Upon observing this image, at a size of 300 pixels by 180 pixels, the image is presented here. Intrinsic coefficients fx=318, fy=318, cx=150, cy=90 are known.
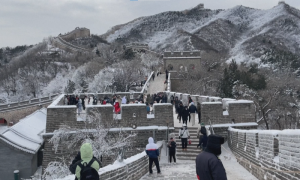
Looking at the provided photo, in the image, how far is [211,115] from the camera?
12.9 m

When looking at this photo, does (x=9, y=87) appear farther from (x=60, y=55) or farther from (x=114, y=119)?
(x=114, y=119)

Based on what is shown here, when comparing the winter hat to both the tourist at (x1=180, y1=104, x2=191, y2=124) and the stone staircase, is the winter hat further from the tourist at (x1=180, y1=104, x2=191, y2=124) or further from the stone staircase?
the tourist at (x1=180, y1=104, x2=191, y2=124)

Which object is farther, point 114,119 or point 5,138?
point 5,138

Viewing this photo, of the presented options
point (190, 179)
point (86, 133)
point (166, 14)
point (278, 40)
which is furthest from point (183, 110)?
point (166, 14)

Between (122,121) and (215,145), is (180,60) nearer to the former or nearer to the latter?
(122,121)

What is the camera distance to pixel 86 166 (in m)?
4.64

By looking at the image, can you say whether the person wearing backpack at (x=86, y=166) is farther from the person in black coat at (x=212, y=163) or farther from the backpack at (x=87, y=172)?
the person in black coat at (x=212, y=163)

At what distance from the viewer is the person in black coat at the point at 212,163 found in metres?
4.14

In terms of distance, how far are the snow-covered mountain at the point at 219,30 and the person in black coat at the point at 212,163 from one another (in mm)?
70876

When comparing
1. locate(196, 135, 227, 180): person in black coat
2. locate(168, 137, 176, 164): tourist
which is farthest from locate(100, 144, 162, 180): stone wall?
locate(196, 135, 227, 180): person in black coat

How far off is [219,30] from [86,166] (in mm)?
128956

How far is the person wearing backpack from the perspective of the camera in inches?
181

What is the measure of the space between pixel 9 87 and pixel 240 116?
60.8 meters

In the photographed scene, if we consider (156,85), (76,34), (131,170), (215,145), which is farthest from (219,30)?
(215,145)
